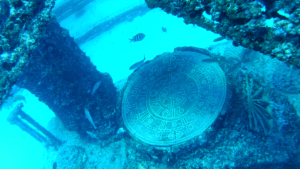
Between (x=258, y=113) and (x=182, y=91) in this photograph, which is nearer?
(x=258, y=113)

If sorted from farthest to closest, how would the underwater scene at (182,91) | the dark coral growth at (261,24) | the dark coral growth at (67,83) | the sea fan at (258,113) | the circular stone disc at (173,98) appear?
the dark coral growth at (67,83)
the circular stone disc at (173,98)
the sea fan at (258,113)
the underwater scene at (182,91)
the dark coral growth at (261,24)

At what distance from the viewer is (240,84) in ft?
12.0

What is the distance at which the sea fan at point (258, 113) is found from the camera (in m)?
3.33

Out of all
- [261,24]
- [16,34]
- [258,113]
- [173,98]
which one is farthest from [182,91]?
[16,34]

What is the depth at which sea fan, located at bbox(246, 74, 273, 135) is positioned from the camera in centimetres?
333

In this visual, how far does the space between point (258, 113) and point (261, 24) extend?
250 cm

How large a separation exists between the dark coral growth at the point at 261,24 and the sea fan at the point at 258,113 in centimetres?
216

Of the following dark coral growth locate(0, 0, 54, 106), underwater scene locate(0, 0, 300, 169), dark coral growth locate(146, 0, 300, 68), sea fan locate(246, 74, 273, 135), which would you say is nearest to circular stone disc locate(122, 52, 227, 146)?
underwater scene locate(0, 0, 300, 169)

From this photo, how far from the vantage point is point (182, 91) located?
4.27 metres

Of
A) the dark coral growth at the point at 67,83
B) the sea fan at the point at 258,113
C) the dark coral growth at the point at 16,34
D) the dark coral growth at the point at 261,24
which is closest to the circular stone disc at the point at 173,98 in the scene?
the sea fan at the point at 258,113

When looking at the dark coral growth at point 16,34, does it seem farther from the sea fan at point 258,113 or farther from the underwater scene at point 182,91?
the sea fan at point 258,113

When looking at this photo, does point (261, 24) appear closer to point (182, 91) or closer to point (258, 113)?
point (258, 113)

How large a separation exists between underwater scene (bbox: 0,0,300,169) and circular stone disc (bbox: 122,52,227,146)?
2 centimetres

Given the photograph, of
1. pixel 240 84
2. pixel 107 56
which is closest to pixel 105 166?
pixel 240 84
